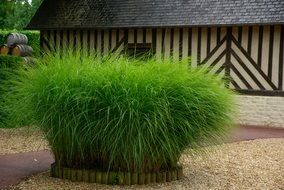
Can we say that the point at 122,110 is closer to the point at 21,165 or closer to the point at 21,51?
the point at 21,165

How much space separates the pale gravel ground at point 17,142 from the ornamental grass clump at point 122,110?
149 cm

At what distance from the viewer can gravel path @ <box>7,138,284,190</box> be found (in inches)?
248

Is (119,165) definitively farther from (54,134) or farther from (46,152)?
(46,152)

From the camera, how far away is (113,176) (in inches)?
247

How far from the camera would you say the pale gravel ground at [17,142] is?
28.6ft

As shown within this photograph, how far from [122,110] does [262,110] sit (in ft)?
26.1

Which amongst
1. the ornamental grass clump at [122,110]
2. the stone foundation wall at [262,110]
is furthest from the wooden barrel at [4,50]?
the ornamental grass clump at [122,110]

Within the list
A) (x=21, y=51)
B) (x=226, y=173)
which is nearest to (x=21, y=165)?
(x=226, y=173)

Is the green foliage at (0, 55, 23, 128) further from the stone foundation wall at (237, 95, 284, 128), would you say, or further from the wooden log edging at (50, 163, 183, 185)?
the stone foundation wall at (237, 95, 284, 128)

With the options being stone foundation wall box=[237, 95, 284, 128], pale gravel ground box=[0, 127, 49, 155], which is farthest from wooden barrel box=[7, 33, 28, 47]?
stone foundation wall box=[237, 95, 284, 128]

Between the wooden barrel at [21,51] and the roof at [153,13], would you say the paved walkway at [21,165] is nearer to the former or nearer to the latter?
the roof at [153,13]

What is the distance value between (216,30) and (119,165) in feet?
26.6

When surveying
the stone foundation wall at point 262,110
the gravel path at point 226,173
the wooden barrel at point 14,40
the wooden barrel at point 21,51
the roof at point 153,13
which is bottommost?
the gravel path at point 226,173

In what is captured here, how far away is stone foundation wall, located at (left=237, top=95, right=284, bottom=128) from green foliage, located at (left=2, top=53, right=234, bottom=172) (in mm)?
6558
